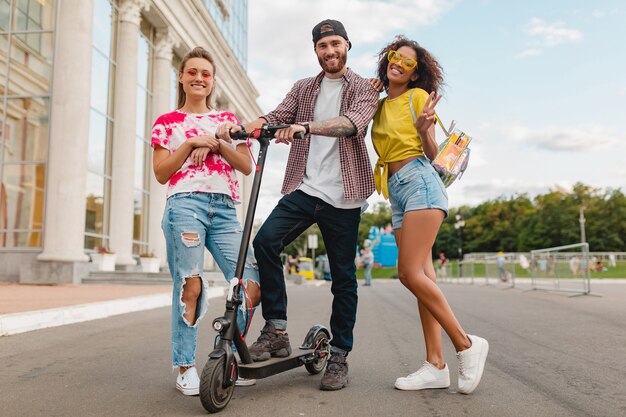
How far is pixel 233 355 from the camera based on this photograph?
3037 mm

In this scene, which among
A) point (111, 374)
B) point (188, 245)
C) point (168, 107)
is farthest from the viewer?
point (168, 107)

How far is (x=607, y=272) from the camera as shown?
2616cm

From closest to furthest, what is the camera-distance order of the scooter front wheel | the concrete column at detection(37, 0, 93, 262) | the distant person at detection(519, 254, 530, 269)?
the scooter front wheel, the concrete column at detection(37, 0, 93, 262), the distant person at detection(519, 254, 530, 269)

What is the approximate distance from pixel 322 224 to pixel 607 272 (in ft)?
85.3

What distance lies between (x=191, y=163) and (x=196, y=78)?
57 centimetres

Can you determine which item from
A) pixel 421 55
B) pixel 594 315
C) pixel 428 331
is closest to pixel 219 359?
pixel 428 331

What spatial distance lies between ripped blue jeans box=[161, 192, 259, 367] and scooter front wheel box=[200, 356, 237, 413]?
21.8 inches

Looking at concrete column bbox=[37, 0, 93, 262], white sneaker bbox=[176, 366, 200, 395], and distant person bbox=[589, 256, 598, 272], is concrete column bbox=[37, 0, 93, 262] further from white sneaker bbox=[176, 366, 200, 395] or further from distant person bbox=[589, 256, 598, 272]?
white sneaker bbox=[176, 366, 200, 395]

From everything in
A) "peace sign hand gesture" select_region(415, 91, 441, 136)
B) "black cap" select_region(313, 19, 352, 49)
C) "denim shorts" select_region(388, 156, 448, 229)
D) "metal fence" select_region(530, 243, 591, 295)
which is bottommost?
"metal fence" select_region(530, 243, 591, 295)

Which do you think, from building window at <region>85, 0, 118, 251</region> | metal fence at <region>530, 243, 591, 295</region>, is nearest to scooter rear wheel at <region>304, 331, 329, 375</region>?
metal fence at <region>530, 243, 591, 295</region>

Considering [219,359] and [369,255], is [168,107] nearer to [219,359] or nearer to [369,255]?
[369,255]

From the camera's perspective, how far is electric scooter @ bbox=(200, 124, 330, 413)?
2875 millimetres

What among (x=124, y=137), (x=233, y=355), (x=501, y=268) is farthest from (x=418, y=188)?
(x=501, y=268)

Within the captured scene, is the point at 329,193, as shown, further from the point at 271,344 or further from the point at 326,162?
the point at 271,344
